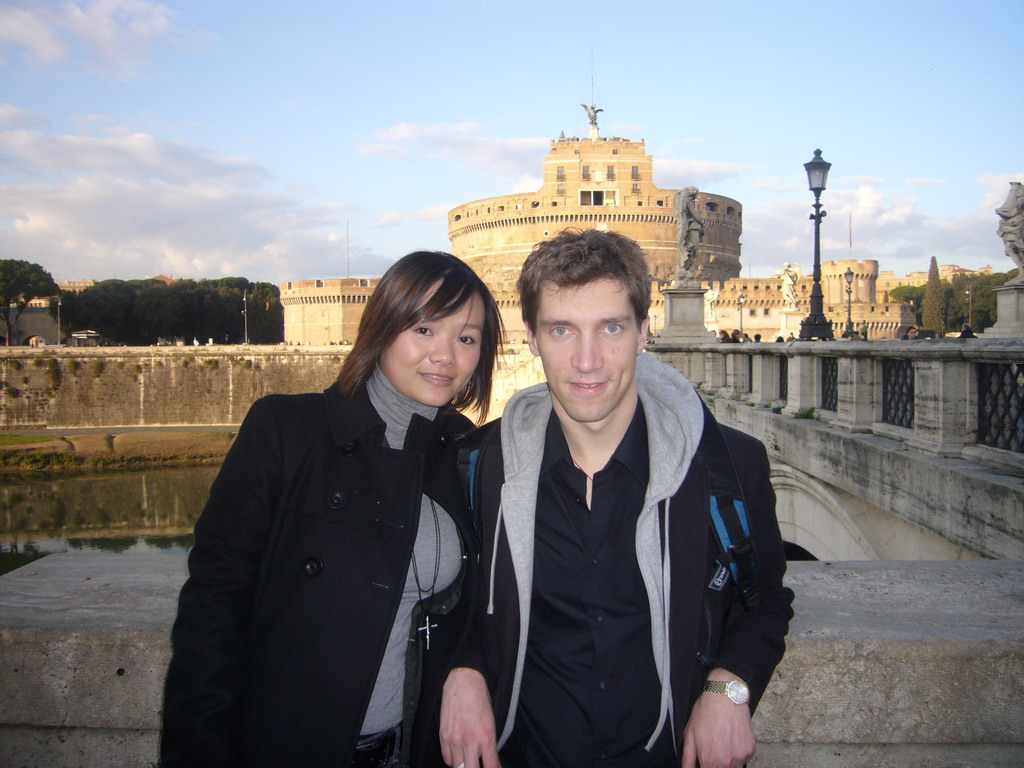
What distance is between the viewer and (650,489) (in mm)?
1466

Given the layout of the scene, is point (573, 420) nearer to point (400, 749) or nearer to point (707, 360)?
point (400, 749)

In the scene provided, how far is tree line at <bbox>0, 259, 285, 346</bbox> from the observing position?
161ft

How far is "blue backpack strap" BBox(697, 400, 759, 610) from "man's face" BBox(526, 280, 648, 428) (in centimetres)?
21

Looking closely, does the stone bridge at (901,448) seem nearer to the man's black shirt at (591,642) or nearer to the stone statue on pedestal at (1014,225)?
the stone statue on pedestal at (1014,225)

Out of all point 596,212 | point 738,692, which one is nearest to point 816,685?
point 738,692

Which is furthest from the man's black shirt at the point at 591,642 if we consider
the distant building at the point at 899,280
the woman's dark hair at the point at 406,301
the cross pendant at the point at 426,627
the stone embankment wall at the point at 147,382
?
the distant building at the point at 899,280

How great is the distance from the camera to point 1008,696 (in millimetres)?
1588

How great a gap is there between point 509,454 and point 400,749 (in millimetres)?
677

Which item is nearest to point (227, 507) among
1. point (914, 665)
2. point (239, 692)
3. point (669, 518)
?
point (239, 692)

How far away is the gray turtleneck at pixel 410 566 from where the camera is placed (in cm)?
156

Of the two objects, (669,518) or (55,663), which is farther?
(55,663)

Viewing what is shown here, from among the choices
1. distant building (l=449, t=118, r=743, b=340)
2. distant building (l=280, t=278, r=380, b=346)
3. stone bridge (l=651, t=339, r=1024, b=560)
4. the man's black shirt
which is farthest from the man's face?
distant building (l=280, t=278, r=380, b=346)

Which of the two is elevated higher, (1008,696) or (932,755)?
(1008,696)

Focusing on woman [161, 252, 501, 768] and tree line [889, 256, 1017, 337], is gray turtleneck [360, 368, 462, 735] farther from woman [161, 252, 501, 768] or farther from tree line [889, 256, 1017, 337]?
tree line [889, 256, 1017, 337]
